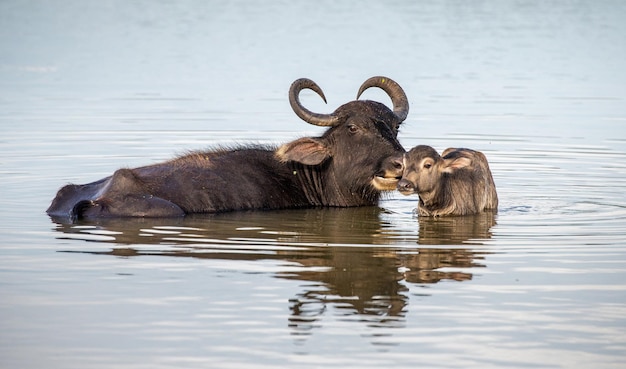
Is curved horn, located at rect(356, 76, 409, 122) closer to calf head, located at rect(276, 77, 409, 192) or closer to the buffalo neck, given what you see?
calf head, located at rect(276, 77, 409, 192)

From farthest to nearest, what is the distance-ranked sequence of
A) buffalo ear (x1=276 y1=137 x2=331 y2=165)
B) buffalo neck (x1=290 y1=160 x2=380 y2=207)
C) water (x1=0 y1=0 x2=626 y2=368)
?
1. buffalo neck (x1=290 y1=160 x2=380 y2=207)
2. buffalo ear (x1=276 y1=137 x2=331 y2=165)
3. water (x1=0 y1=0 x2=626 y2=368)

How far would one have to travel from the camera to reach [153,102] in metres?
25.2

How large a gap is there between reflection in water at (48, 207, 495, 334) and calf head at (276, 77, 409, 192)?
41 centimetres

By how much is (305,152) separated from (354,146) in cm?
59

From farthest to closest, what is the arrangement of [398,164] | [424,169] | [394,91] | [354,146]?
[394,91], [354,146], [398,164], [424,169]

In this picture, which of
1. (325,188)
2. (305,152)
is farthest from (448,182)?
(305,152)

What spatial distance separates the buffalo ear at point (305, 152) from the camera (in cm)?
1495

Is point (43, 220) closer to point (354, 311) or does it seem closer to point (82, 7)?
A: point (354, 311)

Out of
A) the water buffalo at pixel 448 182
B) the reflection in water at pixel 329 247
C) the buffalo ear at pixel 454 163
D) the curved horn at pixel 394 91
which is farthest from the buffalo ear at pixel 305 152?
the buffalo ear at pixel 454 163

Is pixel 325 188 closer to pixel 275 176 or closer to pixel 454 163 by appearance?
pixel 275 176

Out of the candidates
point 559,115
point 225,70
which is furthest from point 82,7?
point 559,115

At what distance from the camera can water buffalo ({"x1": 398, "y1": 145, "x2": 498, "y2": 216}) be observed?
45.3ft

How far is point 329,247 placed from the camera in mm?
12375

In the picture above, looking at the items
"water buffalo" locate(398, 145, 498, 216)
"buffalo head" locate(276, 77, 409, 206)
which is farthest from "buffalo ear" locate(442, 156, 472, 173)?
"buffalo head" locate(276, 77, 409, 206)
